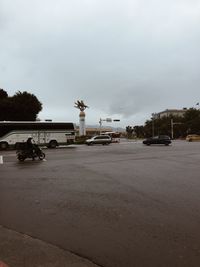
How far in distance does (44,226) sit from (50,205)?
7.60 feet

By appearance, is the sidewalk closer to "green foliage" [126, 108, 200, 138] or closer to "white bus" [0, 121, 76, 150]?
"white bus" [0, 121, 76, 150]

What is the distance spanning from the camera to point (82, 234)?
7.64 meters

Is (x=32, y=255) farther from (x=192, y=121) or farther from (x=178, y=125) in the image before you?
(x=178, y=125)

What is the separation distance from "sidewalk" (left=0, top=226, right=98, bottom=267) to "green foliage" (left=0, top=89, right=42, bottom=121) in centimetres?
6636

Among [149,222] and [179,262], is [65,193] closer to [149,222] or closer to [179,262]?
[149,222]

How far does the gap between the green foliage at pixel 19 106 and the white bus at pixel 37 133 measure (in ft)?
68.4

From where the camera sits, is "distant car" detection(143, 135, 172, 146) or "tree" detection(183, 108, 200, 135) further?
"tree" detection(183, 108, 200, 135)

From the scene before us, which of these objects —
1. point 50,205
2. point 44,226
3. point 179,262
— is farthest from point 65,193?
point 179,262

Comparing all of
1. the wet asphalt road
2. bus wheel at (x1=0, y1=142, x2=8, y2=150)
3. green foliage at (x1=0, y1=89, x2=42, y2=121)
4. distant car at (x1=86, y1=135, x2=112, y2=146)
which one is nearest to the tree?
green foliage at (x1=0, y1=89, x2=42, y2=121)

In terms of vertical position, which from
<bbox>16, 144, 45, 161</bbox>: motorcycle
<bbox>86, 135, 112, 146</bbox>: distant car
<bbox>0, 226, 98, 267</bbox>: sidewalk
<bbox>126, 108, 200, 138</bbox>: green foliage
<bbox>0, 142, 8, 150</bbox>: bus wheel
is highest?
<bbox>126, 108, 200, 138</bbox>: green foliage

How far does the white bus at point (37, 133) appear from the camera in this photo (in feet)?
164

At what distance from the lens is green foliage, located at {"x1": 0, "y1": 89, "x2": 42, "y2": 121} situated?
7262 centimetres

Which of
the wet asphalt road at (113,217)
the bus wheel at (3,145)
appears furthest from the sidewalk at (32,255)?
the bus wheel at (3,145)

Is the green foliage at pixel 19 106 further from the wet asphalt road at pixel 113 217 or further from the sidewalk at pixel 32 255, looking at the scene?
the sidewalk at pixel 32 255
